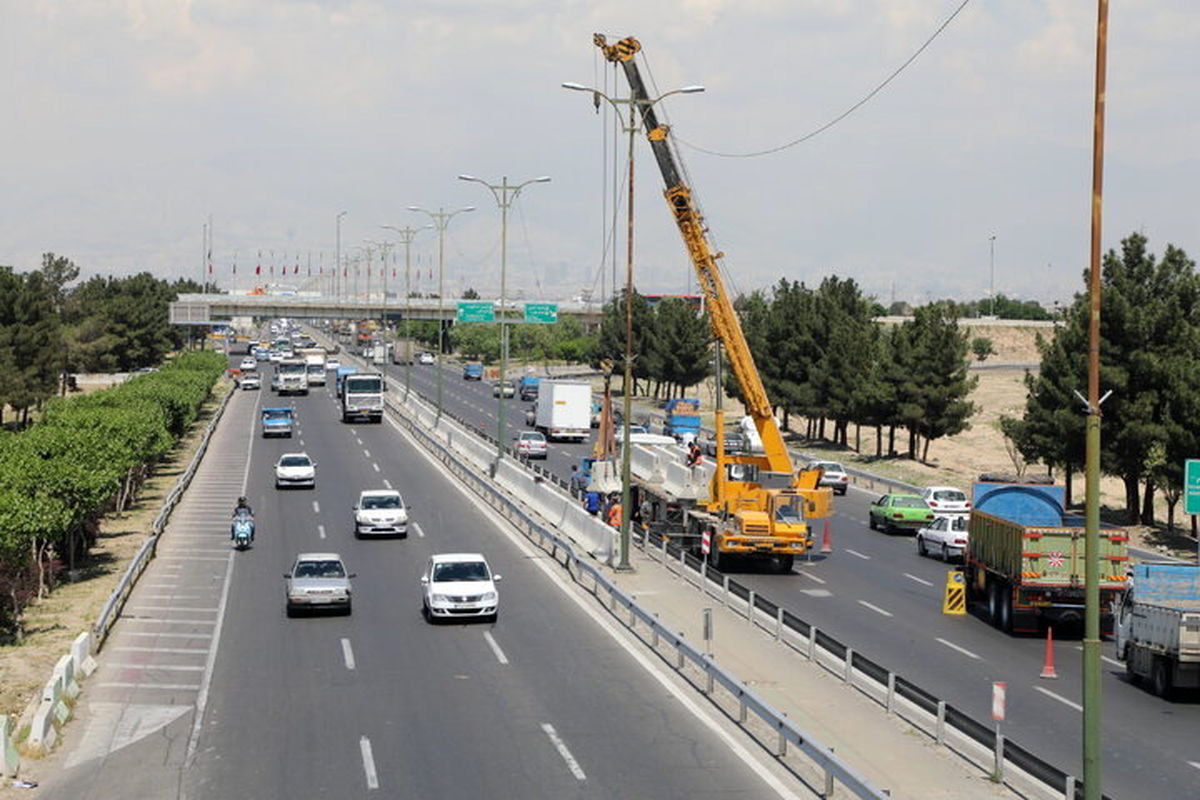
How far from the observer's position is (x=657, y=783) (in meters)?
19.6

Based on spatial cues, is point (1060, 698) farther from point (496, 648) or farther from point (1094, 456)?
point (1094, 456)

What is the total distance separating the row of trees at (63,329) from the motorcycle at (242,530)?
57.7 metres

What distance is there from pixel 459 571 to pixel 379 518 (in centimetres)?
1365

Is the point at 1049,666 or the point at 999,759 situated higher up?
the point at 999,759

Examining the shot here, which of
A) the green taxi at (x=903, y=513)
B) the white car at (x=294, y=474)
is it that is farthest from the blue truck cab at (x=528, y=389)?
the green taxi at (x=903, y=513)

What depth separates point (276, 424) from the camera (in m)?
82.5

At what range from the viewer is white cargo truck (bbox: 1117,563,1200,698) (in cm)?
2516

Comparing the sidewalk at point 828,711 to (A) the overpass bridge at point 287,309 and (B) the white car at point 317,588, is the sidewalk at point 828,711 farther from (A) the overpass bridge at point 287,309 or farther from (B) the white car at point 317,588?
(A) the overpass bridge at point 287,309

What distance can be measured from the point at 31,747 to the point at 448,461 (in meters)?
49.5

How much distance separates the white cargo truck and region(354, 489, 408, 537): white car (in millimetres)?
23678

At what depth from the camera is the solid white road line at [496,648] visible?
93.5 ft

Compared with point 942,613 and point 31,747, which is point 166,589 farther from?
point 942,613

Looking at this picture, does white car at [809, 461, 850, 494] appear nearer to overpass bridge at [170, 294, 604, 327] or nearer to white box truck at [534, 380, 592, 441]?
white box truck at [534, 380, 592, 441]

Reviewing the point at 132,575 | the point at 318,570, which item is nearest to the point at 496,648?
the point at 318,570
